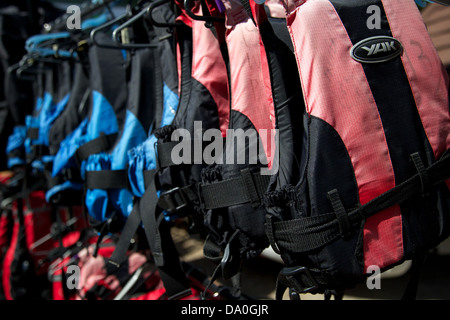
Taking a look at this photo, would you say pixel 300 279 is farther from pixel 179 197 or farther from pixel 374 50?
pixel 374 50

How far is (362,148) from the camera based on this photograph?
2.13ft

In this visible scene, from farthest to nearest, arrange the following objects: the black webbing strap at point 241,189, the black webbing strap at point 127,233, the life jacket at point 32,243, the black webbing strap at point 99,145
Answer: the life jacket at point 32,243
the black webbing strap at point 99,145
the black webbing strap at point 127,233
the black webbing strap at point 241,189

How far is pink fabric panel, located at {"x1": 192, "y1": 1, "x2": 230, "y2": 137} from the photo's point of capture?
0.87 m

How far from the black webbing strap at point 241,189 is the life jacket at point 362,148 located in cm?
9

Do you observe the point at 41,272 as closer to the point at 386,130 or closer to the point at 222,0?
the point at 222,0

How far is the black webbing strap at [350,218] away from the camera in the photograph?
64 centimetres

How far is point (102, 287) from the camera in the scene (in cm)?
152

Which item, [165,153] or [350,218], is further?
[165,153]

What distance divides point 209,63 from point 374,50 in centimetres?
40

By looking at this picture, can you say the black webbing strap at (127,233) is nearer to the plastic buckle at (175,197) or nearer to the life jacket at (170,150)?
the life jacket at (170,150)

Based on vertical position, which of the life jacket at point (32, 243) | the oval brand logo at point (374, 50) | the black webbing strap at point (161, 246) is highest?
the oval brand logo at point (374, 50)

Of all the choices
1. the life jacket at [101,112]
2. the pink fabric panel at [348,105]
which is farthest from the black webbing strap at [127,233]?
the pink fabric panel at [348,105]

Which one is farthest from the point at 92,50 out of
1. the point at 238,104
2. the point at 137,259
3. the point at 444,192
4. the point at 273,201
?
the point at 444,192

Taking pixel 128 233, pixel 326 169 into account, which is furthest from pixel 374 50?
pixel 128 233
